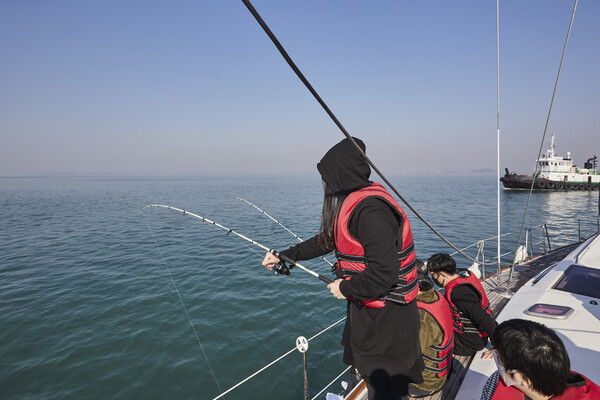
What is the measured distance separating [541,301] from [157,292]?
11544mm

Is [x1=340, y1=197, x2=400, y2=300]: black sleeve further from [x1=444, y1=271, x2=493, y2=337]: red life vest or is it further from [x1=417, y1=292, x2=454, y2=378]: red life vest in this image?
[x1=444, y1=271, x2=493, y2=337]: red life vest

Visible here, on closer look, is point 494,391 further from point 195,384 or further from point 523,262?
point 523,262

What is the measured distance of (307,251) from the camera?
257 cm

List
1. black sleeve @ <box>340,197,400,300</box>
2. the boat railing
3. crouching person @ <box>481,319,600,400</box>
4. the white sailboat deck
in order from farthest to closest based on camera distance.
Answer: the boat railing → the white sailboat deck → black sleeve @ <box>340,197,400,300</box> → crouching person @ <box>481,319,600,400</box>

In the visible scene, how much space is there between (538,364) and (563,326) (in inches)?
129

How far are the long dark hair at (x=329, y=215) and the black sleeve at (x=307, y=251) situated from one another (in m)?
0.19

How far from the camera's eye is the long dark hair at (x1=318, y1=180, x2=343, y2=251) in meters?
2.06

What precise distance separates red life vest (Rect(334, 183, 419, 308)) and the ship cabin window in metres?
4.83

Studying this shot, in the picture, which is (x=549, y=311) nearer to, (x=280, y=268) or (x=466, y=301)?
(x=466, y=301)

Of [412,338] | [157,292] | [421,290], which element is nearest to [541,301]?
[421,290]

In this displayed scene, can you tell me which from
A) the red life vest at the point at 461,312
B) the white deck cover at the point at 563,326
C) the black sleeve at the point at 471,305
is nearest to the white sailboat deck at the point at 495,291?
the white deck cover at the point at 563,326

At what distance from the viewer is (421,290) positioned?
3.08 meters

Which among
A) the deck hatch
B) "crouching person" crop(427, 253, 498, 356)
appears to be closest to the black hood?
"crouching person" crop(427, 253, 498, 356)

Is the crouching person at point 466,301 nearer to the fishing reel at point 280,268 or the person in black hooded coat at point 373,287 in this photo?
the person in black hooded coat at point 373,287
